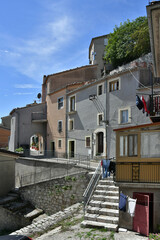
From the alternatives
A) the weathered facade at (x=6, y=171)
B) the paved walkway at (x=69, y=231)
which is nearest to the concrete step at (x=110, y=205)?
the paved walkway at (x=69, y=231)

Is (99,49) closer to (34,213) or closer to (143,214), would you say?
(34,213)

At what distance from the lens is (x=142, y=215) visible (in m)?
9.68

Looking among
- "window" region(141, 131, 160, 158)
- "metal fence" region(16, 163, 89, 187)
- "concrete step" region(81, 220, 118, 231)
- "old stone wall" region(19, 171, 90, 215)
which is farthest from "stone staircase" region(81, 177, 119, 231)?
"metal fence" region(16, 163, 89, 187)

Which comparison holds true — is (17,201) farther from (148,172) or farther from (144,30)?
(144,30)

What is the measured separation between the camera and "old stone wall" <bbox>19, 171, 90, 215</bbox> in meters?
14.5

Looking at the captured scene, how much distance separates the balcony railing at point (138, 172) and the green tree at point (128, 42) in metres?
20.2

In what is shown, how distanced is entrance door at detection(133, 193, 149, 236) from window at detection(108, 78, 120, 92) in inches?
505

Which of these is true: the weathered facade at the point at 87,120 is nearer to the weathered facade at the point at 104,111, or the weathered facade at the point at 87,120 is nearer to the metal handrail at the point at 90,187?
the weathered facade at the point at 104,111

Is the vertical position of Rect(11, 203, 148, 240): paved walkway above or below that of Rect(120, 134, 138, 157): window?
below

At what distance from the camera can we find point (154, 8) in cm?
713

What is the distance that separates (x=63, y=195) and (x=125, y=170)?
21.0 feet

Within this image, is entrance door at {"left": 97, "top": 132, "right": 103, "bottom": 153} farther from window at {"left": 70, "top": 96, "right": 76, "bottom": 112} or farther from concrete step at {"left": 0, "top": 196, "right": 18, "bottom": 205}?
concrete step at {"left": 0, "top": 196, "right": 18, "bottom": 205}

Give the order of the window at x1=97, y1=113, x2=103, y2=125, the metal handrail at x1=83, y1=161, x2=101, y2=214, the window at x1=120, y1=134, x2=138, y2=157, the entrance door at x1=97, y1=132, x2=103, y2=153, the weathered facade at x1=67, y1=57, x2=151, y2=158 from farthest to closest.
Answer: the entrance door at x1=97, y1=132, x2=103, y2=153
the window at x1=97, y1=113, x2=103, y2=125
the weathered facade at x1=67, y1=57, x2=151, y2=158
the metal handrail at x1=83, y1=161, x2=101, y2=214
the window at x1=120, y1=134, x2=138, y2=157

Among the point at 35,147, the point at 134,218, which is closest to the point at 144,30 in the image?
the point at 134,218
